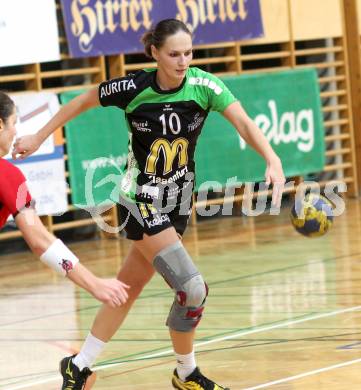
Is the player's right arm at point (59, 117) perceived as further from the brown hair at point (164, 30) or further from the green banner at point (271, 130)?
the green banner at point (271, 130)

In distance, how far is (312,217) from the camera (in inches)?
253

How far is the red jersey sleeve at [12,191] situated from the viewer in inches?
163

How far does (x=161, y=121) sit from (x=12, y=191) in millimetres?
1192

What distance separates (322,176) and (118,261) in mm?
4782

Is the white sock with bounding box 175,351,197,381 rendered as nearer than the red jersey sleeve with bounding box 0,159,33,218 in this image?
No

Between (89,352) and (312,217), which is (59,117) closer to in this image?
(89,352)

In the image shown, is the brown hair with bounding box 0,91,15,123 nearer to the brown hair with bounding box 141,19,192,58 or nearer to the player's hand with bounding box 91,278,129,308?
the player's hand with bounding box 91,278,129,308

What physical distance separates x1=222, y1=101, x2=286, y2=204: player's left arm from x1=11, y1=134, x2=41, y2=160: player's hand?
878mm

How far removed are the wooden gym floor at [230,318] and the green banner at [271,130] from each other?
132cm

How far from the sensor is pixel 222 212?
13.0 metres

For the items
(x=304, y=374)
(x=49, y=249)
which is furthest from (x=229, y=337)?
(x=49, y=249)

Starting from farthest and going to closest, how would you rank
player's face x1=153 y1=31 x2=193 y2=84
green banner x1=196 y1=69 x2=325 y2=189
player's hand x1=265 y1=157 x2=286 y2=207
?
green banner x1=196 y1=69 x2=325 y2=189 < player's face x1=153 y1=31 x2=193 y2=84 < player's hand x1=265 y1=157 x2=286 y2=207

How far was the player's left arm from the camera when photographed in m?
4.89

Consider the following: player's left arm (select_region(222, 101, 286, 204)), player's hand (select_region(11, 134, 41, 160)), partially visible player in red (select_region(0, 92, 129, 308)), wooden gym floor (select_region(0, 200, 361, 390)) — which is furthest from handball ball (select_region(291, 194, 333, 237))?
partially visible player in red (select_region(0, 92, 129, 308))
